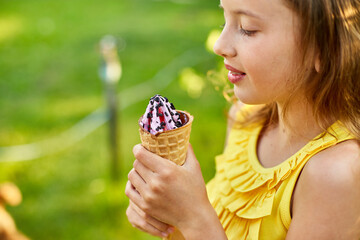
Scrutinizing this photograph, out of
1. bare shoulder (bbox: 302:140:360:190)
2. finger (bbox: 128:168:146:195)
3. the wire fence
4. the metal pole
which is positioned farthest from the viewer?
the wire fence

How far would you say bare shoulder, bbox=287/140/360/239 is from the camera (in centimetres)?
136

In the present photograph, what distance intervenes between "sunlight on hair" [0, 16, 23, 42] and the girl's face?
6617 mm

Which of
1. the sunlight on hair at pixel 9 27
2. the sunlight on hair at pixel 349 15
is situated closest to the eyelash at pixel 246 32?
the sunlight on hair at pixel 349 15

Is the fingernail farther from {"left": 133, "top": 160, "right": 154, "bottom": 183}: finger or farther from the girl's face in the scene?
the girl's face

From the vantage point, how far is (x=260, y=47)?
145cm

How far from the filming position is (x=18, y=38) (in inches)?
287

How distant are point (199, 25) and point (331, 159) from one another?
6299 mm

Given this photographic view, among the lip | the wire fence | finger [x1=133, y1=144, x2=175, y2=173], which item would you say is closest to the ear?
the lip

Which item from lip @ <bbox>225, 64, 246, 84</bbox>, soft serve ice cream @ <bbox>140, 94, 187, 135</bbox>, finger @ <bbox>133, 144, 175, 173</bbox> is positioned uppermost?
lip @ <bbox>225, 64, 246, 84</bbox>

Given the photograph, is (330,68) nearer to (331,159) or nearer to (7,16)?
(331,159)

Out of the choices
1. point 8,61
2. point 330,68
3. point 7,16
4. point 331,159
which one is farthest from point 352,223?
point 7,16

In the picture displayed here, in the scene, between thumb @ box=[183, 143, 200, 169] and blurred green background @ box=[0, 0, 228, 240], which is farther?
blurred green background @ box=[0, 0, 228, 240]

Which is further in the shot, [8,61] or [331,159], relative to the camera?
[8,61]

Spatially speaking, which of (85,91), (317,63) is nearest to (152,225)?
(317,63)
